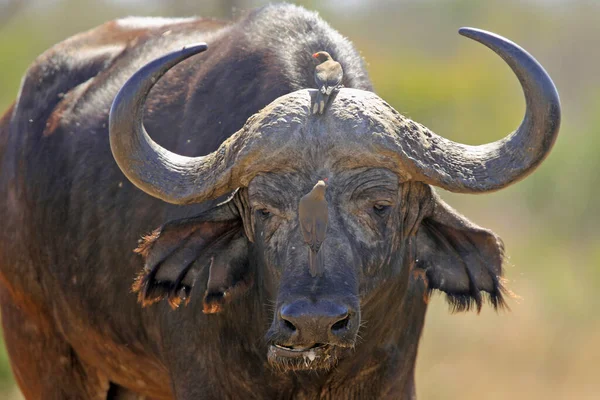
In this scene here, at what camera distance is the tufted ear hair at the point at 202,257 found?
5637 mm

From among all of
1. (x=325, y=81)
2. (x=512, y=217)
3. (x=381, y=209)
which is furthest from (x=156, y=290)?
(x=512, y=217)

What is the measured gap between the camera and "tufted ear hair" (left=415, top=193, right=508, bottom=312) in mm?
5711

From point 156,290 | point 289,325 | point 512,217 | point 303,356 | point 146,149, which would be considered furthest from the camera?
point 512,217

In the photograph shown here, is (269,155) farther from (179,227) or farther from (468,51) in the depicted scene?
(468,51)

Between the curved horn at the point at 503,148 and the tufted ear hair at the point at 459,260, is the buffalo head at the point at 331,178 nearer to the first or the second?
the curved horn at the point at 503,148

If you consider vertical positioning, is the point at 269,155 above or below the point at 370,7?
above

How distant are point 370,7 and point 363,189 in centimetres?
5299

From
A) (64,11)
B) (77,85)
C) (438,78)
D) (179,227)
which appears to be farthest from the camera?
(64,11)

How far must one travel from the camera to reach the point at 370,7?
5722 cm

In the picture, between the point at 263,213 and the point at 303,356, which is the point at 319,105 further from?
the point at 303,356

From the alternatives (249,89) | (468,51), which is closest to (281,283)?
(249,89)

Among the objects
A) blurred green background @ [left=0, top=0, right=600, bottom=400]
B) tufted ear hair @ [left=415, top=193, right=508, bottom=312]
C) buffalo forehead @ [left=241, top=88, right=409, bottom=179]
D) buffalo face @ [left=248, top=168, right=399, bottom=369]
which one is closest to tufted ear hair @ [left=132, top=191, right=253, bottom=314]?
buffalo face @ [left=248, top=168, right=399, bottom=369]

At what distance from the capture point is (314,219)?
4926 mm

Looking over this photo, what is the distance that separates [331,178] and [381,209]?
29cm
